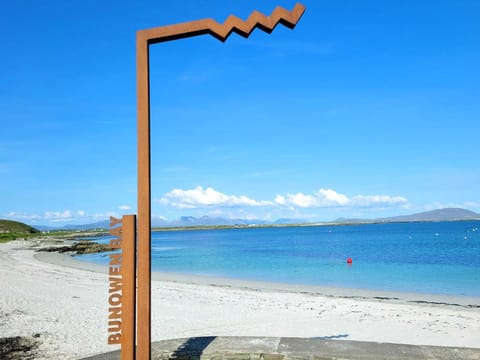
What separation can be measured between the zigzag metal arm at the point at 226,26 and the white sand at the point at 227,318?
473 centimetres

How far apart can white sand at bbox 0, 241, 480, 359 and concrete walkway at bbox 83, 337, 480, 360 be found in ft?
8.03

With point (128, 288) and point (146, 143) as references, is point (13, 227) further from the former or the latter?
point (146, 143)

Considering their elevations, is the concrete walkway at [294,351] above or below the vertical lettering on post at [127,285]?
below

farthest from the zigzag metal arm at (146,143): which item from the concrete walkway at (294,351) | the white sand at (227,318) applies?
the white sand at (227,318)

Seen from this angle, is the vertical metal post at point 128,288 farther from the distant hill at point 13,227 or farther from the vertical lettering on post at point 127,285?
the distant hill at point 13,227

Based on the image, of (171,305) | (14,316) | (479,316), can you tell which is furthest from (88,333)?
(479,316)

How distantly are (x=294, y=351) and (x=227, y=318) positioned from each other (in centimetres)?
576

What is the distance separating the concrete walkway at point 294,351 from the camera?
14.0ft

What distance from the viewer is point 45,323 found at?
8594 millimetres

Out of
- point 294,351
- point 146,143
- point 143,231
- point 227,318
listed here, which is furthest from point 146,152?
point 227,318

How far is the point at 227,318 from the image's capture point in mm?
→ 9969

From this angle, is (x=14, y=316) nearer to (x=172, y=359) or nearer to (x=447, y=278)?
(x=172, y=359)

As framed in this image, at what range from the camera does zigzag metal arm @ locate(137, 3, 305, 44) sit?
3.88 m

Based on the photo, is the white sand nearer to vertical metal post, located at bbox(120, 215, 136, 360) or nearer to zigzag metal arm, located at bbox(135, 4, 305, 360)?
vertical metal post, located at bbox(120, 215, 136, 360)
